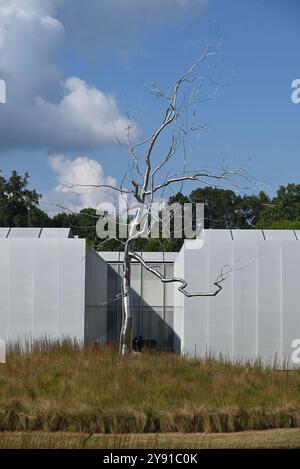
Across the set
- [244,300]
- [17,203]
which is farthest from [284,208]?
[244,300]

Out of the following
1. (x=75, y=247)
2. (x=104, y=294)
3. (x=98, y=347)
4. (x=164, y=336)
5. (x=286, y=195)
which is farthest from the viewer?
(x=286, y=195)

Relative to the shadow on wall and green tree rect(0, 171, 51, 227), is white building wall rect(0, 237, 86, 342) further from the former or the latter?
green tree rect(0, 171, 51, 227)

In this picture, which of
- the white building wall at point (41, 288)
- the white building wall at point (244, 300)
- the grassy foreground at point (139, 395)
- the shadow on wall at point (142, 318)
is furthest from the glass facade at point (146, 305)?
the grassy foreground at point (139, 395)

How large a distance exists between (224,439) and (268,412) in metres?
1.24

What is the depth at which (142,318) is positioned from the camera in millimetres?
33969

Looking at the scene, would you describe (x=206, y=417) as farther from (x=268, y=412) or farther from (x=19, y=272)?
(x=19, y=272)

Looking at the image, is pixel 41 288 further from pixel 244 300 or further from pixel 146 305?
pixel 146 305

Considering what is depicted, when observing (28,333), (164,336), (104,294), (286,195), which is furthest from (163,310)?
(286,195)

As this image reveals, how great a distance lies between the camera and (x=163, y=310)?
33.9 m

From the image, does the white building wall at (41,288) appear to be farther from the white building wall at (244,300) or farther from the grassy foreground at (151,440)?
the grassy foreground at (151,440)

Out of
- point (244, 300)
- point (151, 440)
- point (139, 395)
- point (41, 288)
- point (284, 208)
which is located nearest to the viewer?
point (151, 440)

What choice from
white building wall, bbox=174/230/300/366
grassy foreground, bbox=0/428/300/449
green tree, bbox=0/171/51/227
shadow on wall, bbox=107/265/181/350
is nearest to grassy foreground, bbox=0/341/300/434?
grassy foreground, bbox=0/428/300/449

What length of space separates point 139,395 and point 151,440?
164 centimetres

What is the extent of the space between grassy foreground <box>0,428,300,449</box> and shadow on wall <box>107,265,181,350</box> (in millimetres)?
21897
